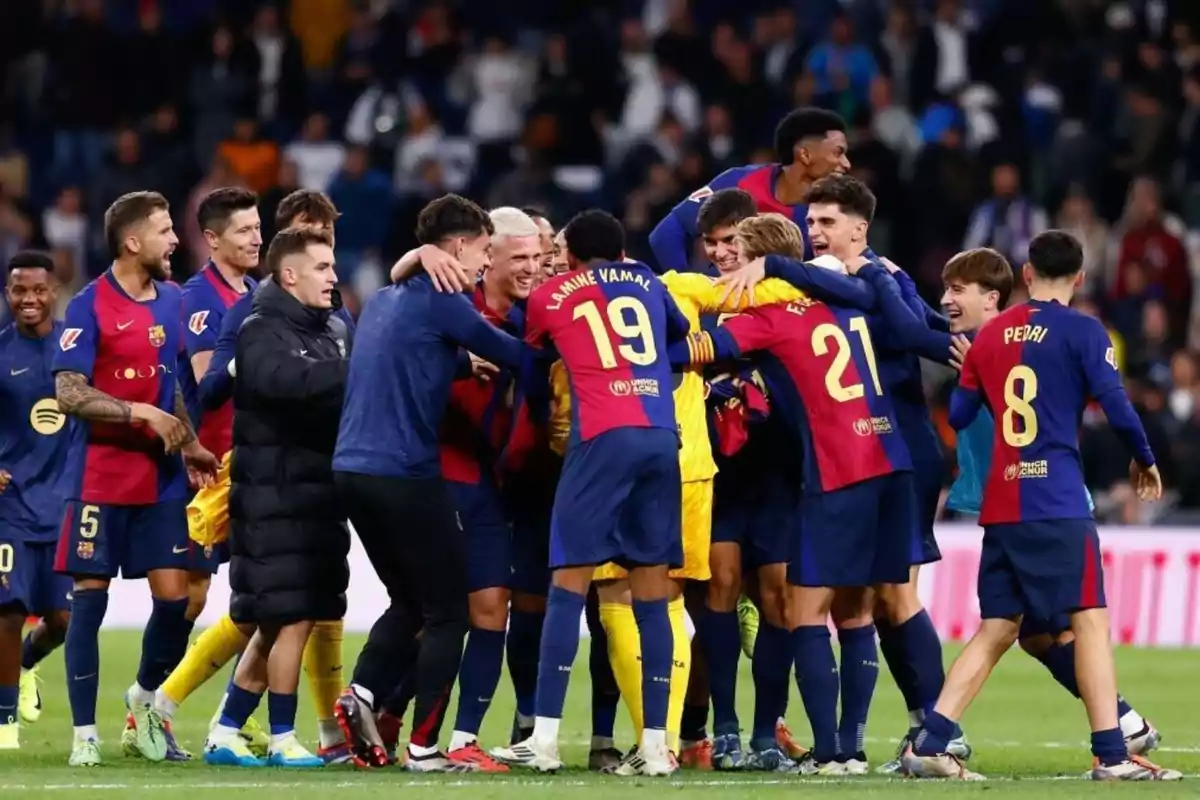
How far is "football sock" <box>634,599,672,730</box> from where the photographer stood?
986cm

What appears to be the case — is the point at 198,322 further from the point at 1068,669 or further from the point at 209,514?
the point at 1068,669

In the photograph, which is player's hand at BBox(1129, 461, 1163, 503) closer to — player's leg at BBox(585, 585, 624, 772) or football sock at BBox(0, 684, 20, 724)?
player's leg at BBox(585, 585, 624, 772)

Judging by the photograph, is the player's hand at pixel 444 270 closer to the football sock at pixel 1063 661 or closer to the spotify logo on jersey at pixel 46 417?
the football sock at pixel 1063 661

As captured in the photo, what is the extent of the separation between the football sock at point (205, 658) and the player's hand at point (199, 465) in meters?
0.60

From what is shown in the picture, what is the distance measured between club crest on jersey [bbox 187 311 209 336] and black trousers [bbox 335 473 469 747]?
168cm

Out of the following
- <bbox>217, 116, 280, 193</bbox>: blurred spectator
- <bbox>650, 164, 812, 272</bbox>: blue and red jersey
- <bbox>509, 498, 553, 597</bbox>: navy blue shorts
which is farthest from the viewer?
<bbox>217, 116, 280, 193</bbox>: blurred spectator

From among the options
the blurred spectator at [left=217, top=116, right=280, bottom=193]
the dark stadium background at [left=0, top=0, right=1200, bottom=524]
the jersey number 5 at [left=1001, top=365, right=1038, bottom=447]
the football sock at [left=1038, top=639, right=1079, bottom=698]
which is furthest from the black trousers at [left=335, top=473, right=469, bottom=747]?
the blurred spectator at [left=217, top=116, right=280, bottom=193]

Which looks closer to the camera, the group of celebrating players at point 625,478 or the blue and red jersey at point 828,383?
the group of celebrating players at point 625,478

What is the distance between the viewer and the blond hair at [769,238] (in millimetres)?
10523

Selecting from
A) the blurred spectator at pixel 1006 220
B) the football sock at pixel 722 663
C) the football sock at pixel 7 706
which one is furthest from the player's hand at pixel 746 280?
the blurred spectator at pixel 1006 220

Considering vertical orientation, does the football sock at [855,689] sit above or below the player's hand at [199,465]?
below

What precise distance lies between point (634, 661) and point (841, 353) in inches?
59.5

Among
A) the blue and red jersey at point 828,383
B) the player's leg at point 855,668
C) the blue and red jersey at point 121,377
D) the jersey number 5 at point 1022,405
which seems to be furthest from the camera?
the blue and red jersey at point 121,377

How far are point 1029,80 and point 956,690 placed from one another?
45.2ft
